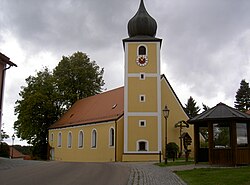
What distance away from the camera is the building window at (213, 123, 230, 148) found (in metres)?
23.1

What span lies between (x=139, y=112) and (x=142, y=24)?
337 inches

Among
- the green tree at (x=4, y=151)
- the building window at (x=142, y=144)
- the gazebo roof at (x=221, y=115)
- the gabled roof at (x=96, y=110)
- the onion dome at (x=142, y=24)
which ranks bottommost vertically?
the green tree at (x=4, y=151)

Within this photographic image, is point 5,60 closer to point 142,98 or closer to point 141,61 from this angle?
point 142,98

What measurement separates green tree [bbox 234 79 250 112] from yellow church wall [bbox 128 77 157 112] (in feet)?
122

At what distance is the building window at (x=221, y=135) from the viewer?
75.8ft

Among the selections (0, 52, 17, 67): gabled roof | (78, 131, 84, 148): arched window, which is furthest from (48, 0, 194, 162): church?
(0, 52, 17, 67): gabled roof

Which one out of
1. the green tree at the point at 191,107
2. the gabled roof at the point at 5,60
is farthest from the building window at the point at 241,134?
the green tree at the point at 191,107

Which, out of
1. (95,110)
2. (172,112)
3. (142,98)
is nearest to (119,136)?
(142,98)

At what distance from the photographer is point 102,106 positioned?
146 feet

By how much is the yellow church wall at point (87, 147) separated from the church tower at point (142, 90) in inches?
88.0

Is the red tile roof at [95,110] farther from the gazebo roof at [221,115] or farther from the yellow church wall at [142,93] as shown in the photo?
the gazebo roof at [221,115]

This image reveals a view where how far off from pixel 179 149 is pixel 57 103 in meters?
21.0

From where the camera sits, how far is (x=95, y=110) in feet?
148

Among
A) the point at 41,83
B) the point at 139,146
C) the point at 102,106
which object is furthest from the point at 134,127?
the point at 41,83
